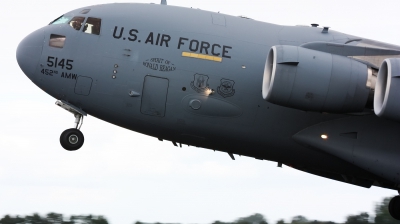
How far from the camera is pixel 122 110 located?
17406 mm

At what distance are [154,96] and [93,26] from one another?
176cm

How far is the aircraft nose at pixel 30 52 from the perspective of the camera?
57.8 ft

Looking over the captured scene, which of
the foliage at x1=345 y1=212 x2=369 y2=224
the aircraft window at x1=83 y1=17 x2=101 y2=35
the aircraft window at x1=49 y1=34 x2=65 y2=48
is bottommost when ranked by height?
the foliage at x1=345 y1=212 x2=369 y2=224

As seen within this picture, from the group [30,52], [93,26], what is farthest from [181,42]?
[30,52]

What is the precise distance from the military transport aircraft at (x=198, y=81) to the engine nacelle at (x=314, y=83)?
436mm

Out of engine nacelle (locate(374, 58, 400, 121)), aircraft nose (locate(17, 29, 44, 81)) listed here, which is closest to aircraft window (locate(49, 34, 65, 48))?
aircraft nose (locate(17, 29, 44, 81))

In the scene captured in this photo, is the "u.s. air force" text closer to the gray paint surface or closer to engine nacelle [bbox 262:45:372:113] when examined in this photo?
the gray paint surface

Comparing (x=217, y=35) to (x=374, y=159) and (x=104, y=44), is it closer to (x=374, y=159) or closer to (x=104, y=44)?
(x=104, y=44)

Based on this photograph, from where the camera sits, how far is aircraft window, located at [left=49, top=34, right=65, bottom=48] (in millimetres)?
17578

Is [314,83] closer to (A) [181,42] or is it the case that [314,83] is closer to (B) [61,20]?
(A) [181,42]

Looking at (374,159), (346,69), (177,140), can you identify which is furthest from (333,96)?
(177,140)

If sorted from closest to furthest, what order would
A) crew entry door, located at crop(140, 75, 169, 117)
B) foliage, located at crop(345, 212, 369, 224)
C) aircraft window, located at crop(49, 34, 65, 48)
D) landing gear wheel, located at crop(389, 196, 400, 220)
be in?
crew entry door, located at crop(140, 75, 169, 117) < aircraft window, located at crop(49, 34, 65, 48) < landing gear wheel, located at crop(389, 196, 400, 220) < foliage, located at crop(345, 212, 369, 224)

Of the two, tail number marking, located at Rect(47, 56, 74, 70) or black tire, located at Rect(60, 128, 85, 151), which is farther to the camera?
black tire, located at Rect(60, 128, 85, 151)

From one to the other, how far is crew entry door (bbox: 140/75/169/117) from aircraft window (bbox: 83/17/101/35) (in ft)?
4.41
